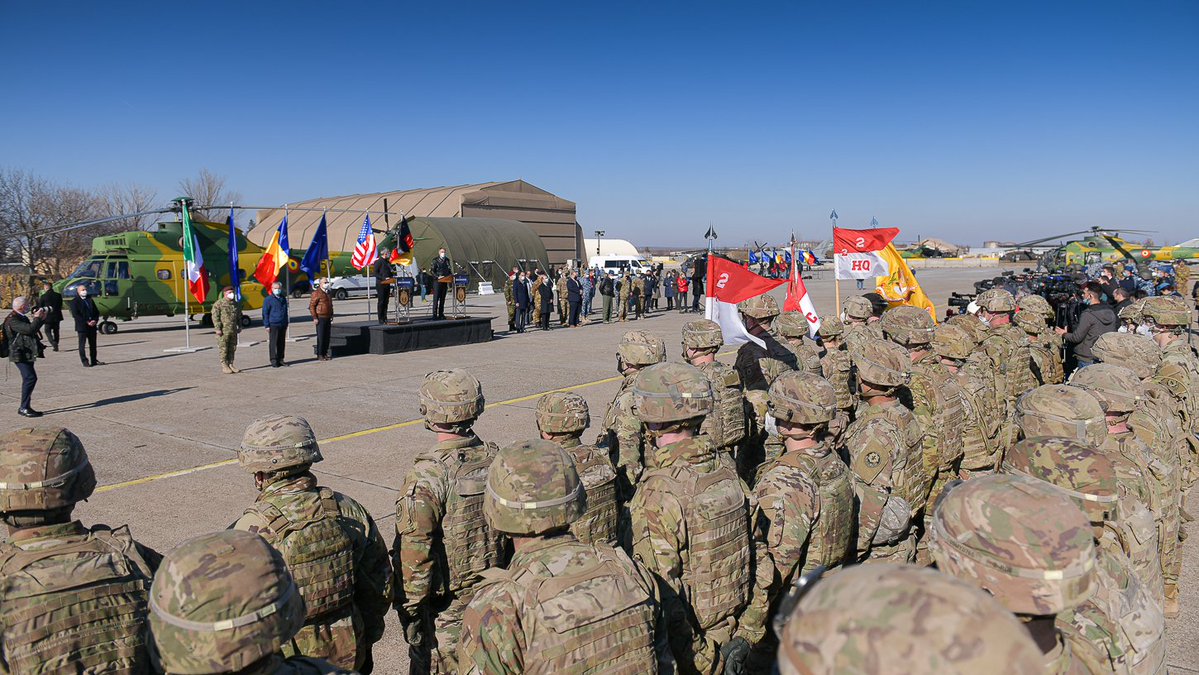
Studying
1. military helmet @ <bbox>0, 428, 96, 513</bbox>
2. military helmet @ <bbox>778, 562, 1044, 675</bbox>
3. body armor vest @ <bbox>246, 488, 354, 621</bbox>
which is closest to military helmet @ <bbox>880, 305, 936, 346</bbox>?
body armor vest @ <bbox>246, 488, 354, 621</bbox>

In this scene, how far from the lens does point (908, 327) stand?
22.1 ft

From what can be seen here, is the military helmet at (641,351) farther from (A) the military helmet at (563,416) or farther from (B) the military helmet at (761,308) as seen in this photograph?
(B) the military helmet at (761,308)

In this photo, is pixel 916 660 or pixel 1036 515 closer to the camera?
pixel 916 660

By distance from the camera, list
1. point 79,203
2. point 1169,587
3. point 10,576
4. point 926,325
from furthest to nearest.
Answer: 1. point 79,203
2. point 926,325
3. point 1169,587
4. point 10,576

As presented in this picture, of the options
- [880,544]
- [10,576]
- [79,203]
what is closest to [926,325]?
[880,544]

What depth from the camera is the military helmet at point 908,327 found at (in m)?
6.37

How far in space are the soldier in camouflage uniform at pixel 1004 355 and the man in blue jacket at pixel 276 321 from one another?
39.1 feet

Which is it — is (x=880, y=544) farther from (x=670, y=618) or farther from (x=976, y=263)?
(x=976, y=263)

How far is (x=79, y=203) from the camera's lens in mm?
45688

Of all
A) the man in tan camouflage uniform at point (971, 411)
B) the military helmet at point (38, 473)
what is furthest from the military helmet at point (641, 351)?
the military helmet at point (38, 473)

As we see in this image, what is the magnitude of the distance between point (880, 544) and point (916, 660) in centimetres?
282

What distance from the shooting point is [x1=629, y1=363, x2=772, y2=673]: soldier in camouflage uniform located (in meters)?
3.07

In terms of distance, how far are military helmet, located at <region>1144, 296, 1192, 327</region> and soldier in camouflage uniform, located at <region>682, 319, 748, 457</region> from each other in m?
4.79

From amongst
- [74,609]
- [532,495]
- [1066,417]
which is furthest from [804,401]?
[74,609]
